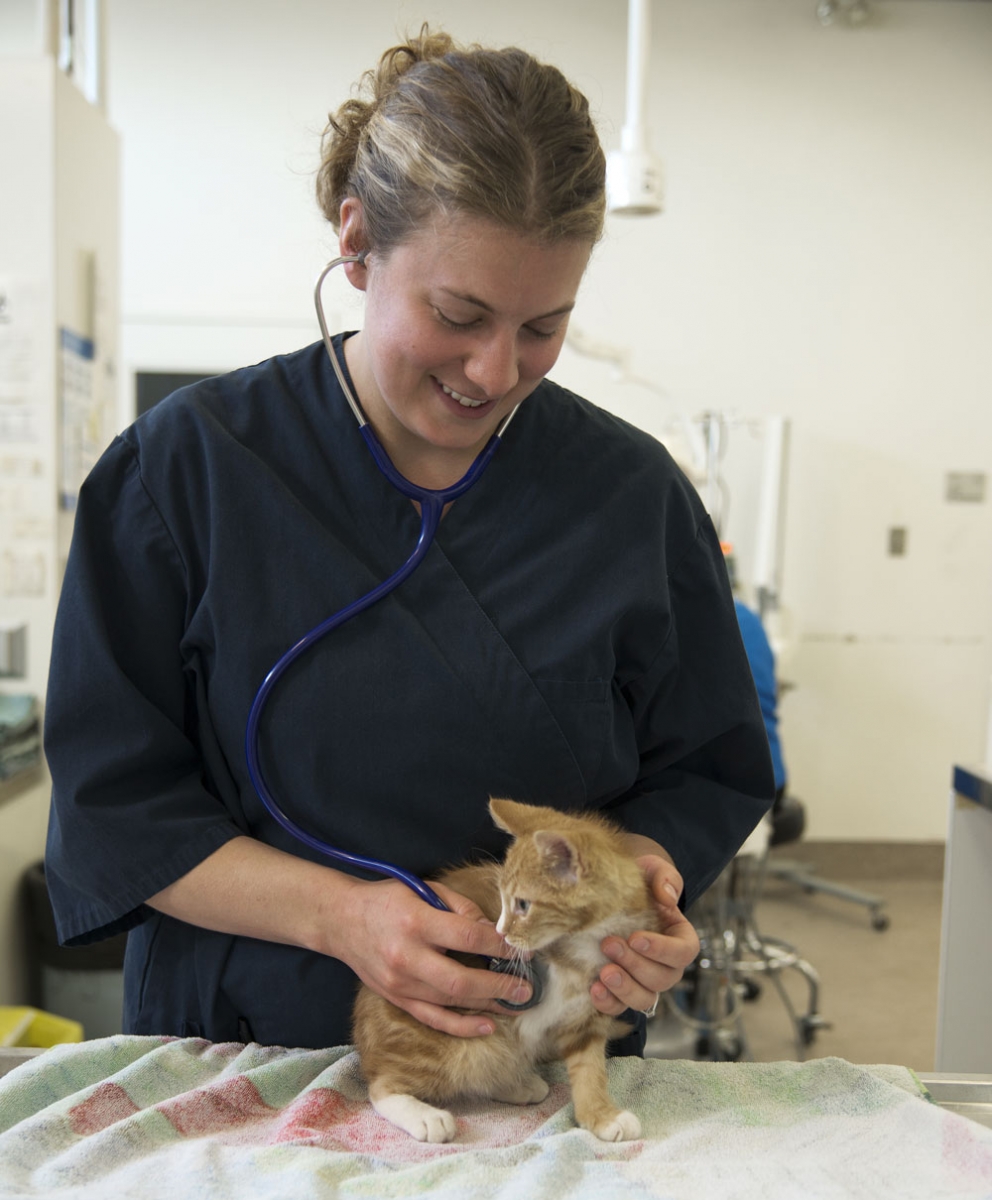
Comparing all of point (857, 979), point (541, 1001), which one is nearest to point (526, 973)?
point (541, 1001)

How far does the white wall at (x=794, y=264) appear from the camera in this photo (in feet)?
14.7

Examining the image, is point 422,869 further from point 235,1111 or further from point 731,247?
point 731,247

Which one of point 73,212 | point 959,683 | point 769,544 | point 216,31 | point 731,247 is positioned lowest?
point 959,683

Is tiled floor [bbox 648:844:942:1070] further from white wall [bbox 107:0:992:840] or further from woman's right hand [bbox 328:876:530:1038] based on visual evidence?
woman's right hand [bbox 328:876:530:1038]

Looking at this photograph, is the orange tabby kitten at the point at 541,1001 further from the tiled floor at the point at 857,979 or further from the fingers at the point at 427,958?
the tiled floor at the point at 857,979

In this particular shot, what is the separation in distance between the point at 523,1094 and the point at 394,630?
0.43 metres

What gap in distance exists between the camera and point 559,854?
36.8 inches

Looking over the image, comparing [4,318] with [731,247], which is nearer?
[4,318]

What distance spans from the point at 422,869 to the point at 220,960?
21 cm

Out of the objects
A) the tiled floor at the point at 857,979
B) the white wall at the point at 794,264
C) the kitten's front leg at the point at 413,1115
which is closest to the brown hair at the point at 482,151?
the kitten's front leg at the point at 413,1115

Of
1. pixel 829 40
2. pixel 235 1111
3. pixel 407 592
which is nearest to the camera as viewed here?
pixel 235 1111

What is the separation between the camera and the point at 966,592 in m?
4.80

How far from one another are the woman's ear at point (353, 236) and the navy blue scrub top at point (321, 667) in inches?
4.5

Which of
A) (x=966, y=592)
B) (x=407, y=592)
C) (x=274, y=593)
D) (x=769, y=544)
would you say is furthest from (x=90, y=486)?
(x=966, y=592)
